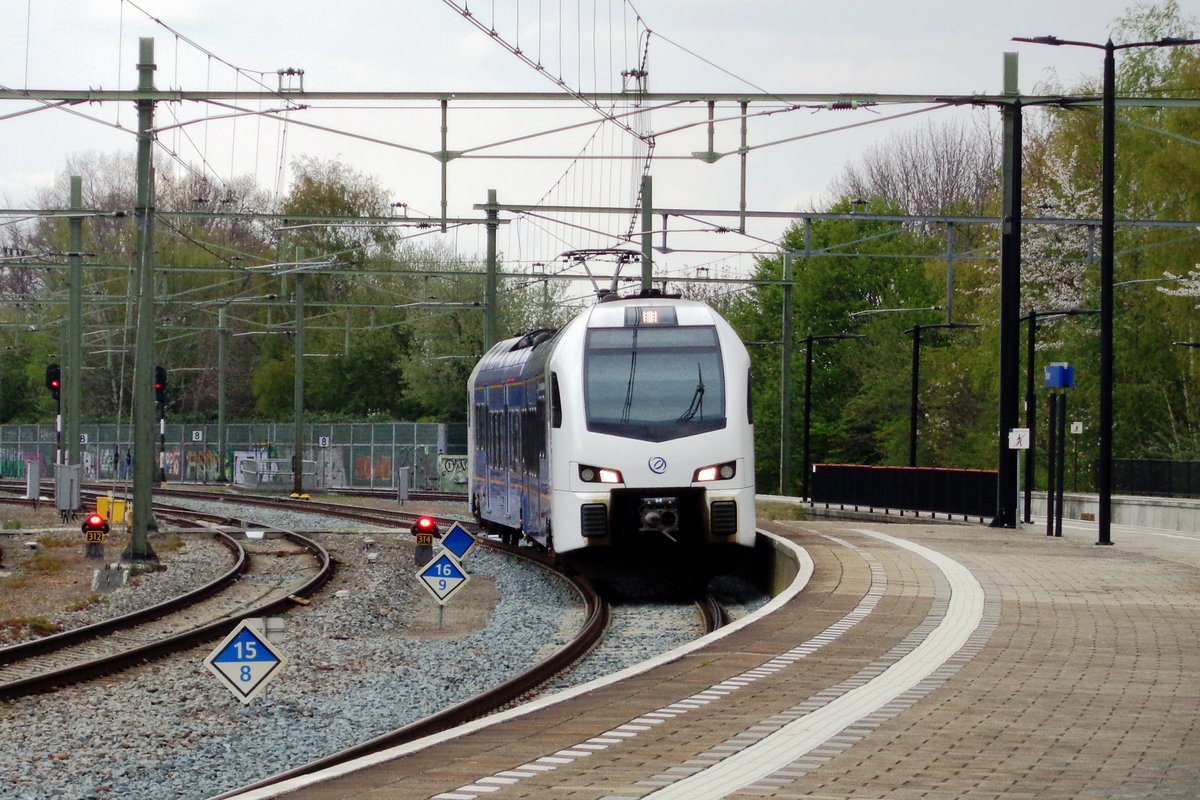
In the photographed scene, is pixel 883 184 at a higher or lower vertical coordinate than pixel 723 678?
higher

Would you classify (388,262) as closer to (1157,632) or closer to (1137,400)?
(1137,400)

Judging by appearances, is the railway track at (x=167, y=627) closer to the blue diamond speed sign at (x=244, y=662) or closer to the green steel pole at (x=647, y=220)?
the blue diamond speed sign at (x=244, y=662)

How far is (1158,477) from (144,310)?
25.5 m

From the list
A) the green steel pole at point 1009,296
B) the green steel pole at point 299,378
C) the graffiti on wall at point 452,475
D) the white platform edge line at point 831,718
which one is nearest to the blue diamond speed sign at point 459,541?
the white platform edge line at point 831,718

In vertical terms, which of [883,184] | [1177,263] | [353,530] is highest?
[883,184]

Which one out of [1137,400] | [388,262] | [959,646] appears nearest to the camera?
[959,646]

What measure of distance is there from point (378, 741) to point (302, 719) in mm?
1996

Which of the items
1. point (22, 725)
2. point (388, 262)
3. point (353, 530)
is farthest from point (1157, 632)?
point (388, 262)

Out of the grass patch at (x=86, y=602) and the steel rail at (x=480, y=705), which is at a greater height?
the steel rail at (x=480, y=705)

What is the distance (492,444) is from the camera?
28766 mm

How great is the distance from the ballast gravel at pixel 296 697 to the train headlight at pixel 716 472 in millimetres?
1591

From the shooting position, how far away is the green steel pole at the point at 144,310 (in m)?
26.3

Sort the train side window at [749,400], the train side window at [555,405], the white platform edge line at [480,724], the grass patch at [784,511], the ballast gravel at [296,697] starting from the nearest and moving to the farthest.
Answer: the white platform edge line at [480,724]
the ballast gravel at [296,697]
the train side window at [555,405]
the train side window at [749,400]
the grass patch at [784,511]

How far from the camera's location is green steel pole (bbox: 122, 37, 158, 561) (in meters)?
26.3
